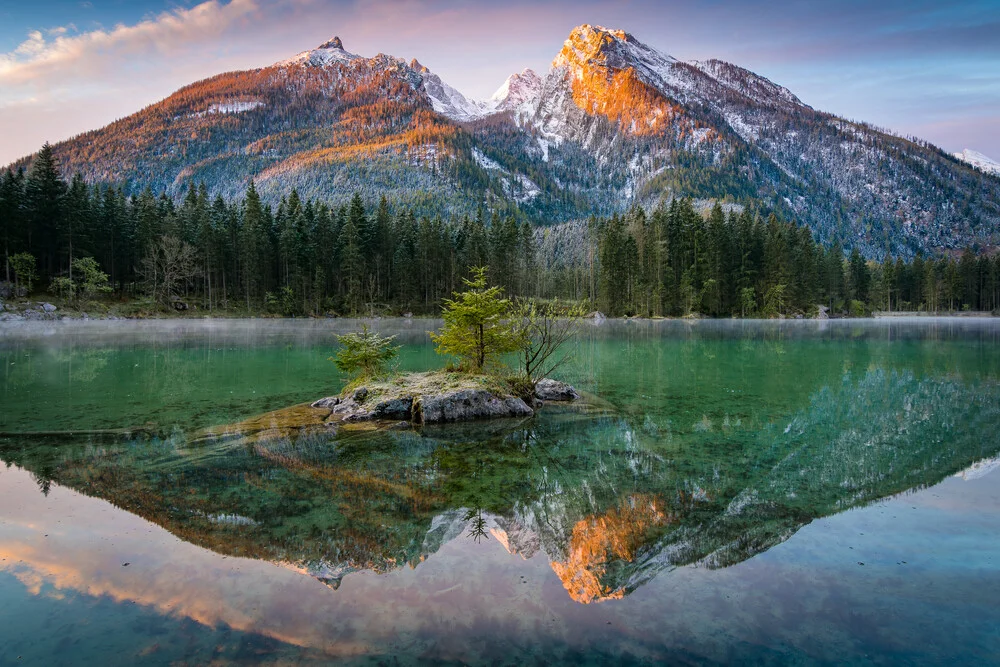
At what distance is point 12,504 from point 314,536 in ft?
16.1

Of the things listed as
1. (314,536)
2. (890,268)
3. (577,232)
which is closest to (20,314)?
(314,536)

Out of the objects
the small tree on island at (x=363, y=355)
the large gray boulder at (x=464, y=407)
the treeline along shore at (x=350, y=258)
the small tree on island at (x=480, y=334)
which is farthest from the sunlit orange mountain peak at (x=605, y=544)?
the treeline along shore at (x=350, y=258)

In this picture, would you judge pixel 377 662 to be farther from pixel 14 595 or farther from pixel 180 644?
pixel 14 595

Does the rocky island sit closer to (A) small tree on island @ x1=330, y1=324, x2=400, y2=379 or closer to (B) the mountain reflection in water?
(B) the mountain reflection in water

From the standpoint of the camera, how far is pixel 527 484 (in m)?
8.50

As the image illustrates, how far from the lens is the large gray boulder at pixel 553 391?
16297 millimetres

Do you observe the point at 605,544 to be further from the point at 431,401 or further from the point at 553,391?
the point at 553,391

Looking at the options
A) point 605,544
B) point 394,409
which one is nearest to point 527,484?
point 605,544

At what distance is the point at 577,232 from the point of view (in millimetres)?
174000

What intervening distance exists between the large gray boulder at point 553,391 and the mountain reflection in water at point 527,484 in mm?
2741

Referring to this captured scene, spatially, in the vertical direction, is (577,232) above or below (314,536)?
above

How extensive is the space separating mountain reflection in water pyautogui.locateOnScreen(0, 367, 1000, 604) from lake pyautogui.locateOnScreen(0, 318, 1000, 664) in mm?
51

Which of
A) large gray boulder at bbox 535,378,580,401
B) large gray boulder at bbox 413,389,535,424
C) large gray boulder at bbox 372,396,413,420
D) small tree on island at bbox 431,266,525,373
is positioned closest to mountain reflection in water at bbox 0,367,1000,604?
large gray boulder at bbox 413,389,535,424

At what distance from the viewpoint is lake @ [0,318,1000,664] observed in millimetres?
4457
